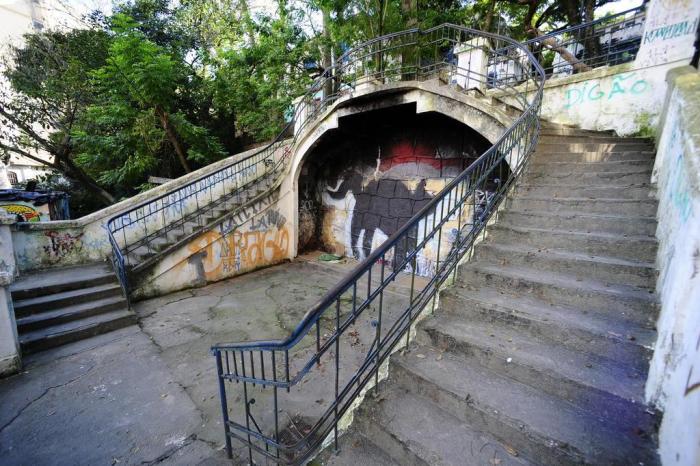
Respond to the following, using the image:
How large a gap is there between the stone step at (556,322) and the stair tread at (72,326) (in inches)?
223

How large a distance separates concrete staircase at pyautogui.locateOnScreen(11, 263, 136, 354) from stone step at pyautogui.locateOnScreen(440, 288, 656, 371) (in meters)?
5.75

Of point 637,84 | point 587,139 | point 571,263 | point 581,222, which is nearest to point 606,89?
point 637,84

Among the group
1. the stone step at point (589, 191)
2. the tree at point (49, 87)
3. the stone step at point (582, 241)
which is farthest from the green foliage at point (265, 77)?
the stone step at point (582, 241)

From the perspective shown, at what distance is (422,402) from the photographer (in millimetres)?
2254

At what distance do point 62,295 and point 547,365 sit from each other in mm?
7274

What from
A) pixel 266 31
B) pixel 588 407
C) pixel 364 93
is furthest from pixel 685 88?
pixel 266 31

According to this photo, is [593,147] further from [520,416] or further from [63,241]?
[63,241]

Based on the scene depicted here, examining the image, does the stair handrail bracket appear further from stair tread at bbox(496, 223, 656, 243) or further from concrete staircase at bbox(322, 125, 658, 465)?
stair tread at bbox(496, 223, 656, 243)

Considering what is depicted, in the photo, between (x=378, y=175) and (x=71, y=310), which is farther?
(x=378, y=175)

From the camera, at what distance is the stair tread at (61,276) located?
5.20m

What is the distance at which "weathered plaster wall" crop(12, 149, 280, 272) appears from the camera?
586 centimetres

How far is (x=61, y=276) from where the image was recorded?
5.69 metres

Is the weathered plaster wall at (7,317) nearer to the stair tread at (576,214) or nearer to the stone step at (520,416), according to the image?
the stone step at (520,416)

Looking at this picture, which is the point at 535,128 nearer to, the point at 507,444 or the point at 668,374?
the point at 668,374
